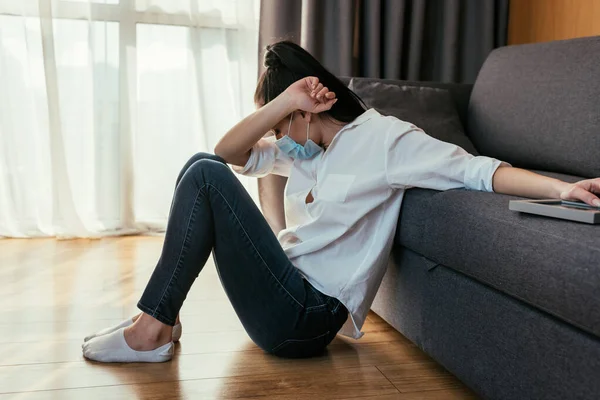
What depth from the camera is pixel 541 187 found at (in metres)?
1.34

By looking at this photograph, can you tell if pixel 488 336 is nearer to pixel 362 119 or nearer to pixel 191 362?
pixel 362 119

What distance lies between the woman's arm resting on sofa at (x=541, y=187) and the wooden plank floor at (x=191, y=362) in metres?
0.45

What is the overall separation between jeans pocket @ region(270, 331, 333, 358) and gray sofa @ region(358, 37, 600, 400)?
218 millimetres

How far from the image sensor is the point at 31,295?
7.23 ft

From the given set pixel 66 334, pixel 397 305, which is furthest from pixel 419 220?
pixel 66 334

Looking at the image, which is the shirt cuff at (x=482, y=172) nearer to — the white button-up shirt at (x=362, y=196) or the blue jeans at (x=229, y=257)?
the white button-up shirt at (x=362, y=196)

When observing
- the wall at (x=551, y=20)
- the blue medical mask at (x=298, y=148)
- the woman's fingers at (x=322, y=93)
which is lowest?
the blue medical mask at (x=298, y=148)

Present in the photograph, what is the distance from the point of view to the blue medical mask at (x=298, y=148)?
166cm

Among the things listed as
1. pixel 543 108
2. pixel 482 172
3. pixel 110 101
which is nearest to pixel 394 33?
pixel 543 108

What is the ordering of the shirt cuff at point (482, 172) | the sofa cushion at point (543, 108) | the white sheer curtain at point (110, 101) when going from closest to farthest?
the shirt cuff at point (482, 172)
the sofa cushion at point (543, 108)
the white sheer curtain at point (110, 101)

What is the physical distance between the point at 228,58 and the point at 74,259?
1.21m

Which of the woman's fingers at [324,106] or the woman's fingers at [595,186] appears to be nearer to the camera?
the woman's fingers at [595,186]

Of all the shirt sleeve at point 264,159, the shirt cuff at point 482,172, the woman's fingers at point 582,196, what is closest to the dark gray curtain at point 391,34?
the shirt sleeve at point 264,159

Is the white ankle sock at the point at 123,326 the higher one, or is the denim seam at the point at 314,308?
the denim seam at the point at 314,308
